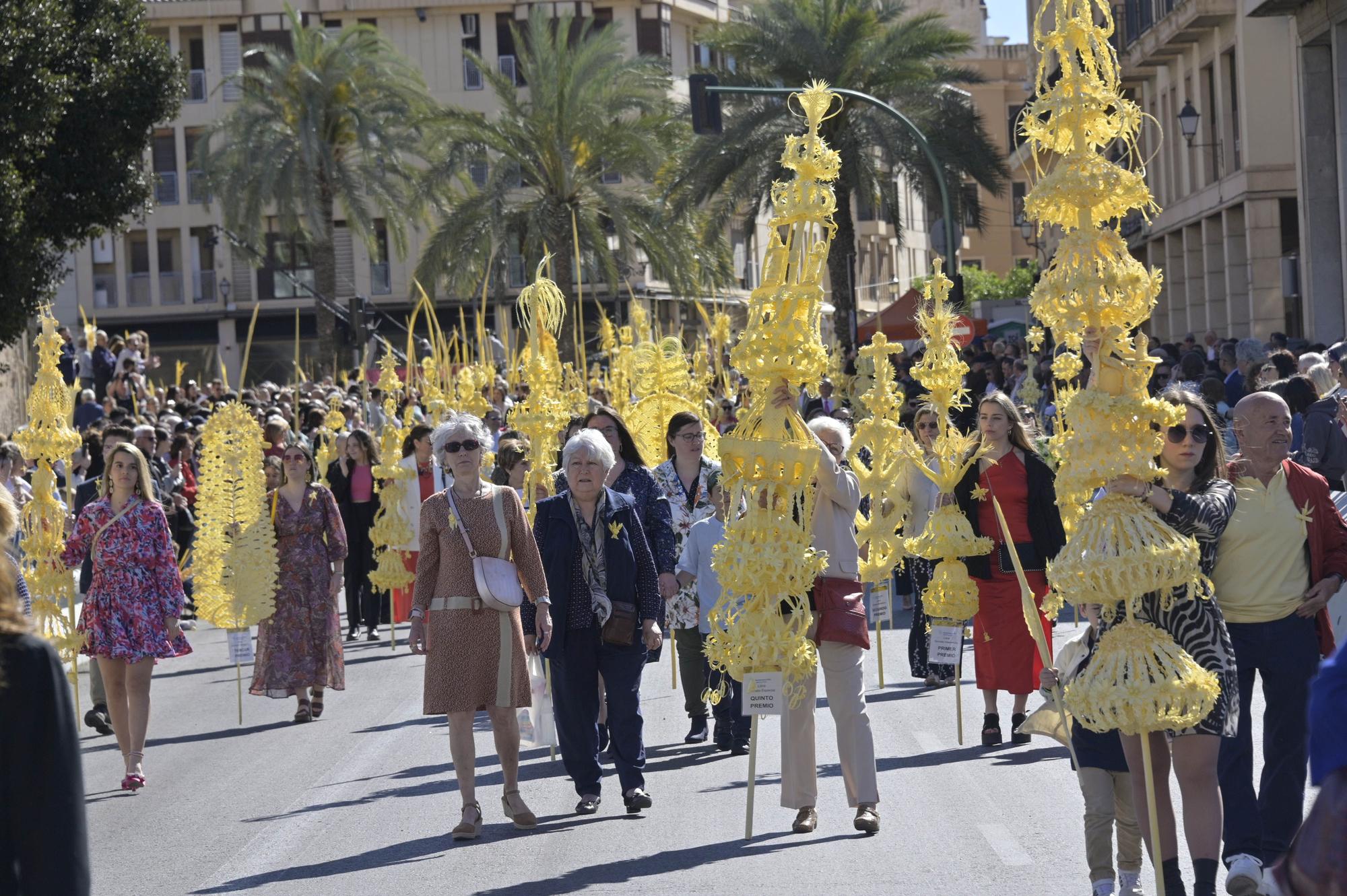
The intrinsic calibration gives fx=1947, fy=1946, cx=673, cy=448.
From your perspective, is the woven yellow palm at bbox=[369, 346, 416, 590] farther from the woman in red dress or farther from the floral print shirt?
the woman in red dress

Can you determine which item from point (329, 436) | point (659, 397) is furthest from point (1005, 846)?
point (329, 436)

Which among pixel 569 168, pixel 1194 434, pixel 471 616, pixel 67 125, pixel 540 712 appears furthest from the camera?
pixel 569 168

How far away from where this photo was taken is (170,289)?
205 feet

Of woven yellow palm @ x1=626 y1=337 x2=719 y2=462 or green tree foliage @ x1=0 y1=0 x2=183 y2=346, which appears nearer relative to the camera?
woven yellow palm @ x1=626 y1=337 x2=719 y2=462

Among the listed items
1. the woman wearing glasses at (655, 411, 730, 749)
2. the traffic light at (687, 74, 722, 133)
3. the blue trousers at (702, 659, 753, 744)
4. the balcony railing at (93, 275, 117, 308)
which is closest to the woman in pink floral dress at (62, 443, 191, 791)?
the woman wearing glasses at (655, 411, 730, 749)

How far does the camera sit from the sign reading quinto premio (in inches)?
320

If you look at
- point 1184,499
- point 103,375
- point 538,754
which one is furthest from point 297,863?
point 103,375

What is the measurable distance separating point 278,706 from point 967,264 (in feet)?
275

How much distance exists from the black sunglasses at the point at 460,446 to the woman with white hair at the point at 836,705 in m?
1.57

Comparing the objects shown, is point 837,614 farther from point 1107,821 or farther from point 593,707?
point 1107,821

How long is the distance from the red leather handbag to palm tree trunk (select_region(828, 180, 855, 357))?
23.9 m

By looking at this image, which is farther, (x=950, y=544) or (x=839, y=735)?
(x=950, y=544)

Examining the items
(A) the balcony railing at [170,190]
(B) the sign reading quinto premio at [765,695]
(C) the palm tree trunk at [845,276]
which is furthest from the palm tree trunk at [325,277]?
(B) the sign reading quinto premio at [765,695]

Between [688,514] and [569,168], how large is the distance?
2578 centimetres
